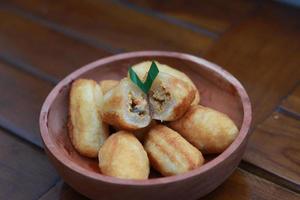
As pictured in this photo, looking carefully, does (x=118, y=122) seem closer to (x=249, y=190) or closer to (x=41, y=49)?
(x=249, y=190)

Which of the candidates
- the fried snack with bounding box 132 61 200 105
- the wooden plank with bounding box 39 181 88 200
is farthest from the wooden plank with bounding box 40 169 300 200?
the fried snack with bounding box 132 61 200 105

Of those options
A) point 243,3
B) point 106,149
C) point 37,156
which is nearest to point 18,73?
point 37,156

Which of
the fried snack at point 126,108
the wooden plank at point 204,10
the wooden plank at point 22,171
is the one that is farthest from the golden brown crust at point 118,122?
the wooden plank at point 204,10

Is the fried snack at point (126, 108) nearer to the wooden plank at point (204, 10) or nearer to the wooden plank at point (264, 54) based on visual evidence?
the wooden plank at point (264, 54)

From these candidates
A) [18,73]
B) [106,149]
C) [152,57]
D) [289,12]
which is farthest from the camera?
[289,12]

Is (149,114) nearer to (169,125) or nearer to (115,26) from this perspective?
(169,125)

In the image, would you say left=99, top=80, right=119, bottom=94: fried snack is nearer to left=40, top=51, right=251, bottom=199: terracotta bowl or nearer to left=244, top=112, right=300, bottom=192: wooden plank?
left=40, top=51, right=251, bottom=199: terracotta bowl

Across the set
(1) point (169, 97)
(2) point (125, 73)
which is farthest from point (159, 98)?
(2) point (125, 73)
